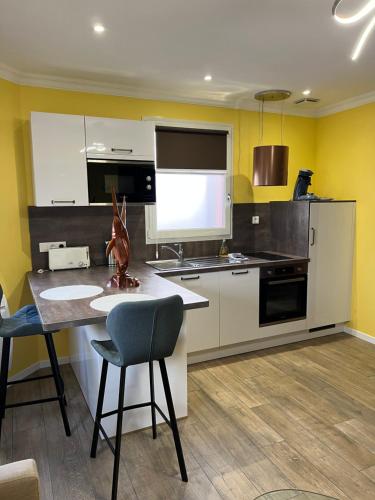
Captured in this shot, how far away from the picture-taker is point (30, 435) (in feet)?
8.00

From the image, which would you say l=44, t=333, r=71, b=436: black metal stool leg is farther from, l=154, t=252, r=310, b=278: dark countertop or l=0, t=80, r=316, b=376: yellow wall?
l=154, t=252, r=310, b=278: dark countertop

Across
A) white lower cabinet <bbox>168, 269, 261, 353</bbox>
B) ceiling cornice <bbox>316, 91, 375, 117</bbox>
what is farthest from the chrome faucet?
ceiling cornice <bbox>316, 91, 375, 117</bbox>

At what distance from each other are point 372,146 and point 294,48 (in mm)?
1702

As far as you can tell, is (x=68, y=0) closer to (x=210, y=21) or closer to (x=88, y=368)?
(x=210, y=21)

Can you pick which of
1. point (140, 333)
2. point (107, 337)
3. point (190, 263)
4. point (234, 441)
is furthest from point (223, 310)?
point (140, 333)

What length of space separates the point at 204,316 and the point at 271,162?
169 centimetres

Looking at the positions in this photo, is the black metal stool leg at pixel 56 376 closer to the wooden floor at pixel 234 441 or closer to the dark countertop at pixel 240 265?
the wooden floor at pixel 234 441

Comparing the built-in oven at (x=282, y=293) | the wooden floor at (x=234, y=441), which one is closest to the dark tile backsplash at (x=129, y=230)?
the built-in oven at (x=282, y=293)

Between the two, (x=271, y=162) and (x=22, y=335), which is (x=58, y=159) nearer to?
(x=22, y=335)

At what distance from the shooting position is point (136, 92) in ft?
11.6

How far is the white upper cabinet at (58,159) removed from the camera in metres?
2.93

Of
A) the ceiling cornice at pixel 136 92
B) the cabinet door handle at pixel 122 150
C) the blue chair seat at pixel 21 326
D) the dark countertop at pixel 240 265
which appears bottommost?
the blue chair seat at pixel 21 326

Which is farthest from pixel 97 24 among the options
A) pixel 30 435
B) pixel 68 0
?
pixel 30 435

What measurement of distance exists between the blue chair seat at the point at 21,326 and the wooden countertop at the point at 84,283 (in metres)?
0.18
